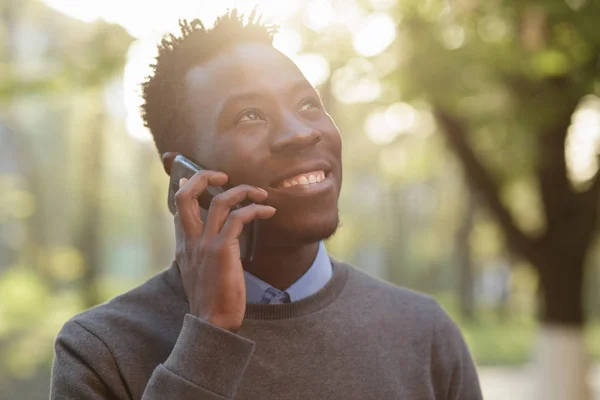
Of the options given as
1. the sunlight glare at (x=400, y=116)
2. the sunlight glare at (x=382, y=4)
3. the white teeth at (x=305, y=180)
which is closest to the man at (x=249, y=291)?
the white teeth at (x=305, y=180)

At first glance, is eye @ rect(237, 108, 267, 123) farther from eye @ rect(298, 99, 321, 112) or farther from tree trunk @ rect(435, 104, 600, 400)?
tree trunk @ rect(435, 104, 600, 400)

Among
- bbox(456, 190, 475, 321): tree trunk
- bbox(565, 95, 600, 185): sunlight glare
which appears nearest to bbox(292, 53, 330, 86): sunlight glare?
bbox(565, 95, 600, 185): sunlight glare

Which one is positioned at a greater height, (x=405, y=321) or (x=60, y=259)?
(x=405, y=321)

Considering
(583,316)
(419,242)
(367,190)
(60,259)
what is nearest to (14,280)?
(60,259)

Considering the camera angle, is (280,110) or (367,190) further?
(367,190)

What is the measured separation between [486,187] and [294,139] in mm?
6952

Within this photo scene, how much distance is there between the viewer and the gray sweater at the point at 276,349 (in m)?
1.75

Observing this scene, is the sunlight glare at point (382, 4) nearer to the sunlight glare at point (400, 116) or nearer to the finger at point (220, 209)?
the sunlight glare at point (400, 116)

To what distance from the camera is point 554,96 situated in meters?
7.05

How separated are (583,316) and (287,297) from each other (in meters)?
7.43

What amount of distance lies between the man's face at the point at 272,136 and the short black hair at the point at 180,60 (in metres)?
0.05

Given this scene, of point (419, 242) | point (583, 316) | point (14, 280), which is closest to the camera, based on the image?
point (583, 316)

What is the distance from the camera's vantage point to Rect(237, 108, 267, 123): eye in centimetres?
202

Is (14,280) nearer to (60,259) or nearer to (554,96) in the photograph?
(60,259)
